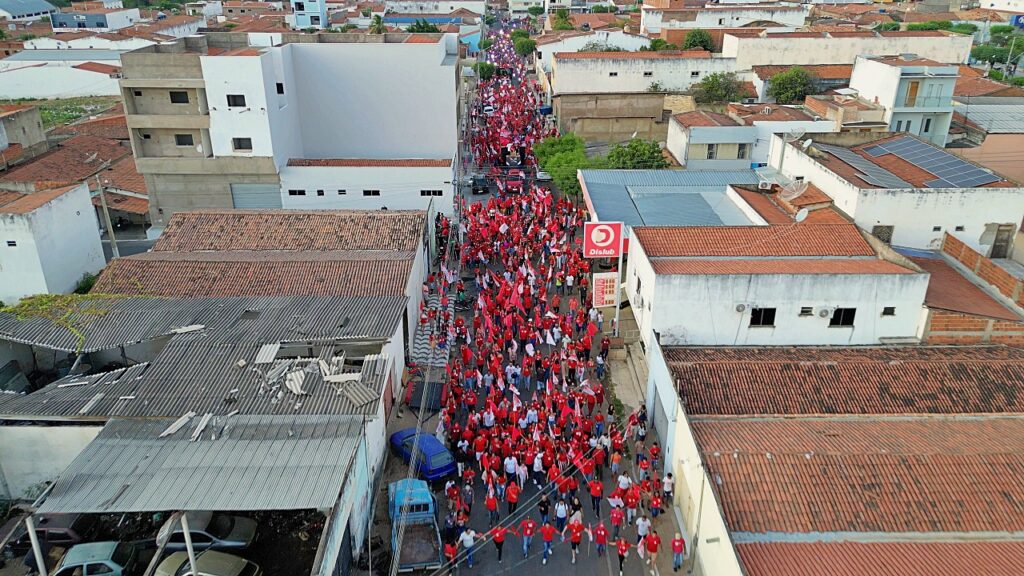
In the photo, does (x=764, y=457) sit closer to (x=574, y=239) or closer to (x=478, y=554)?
(x=478, y=554)

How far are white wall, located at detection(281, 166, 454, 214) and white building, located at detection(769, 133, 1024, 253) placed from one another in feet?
51.7

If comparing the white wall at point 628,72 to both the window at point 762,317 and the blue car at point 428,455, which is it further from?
the blue car at point 428,455

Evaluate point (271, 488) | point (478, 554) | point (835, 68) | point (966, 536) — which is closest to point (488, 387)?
point (478, 554)

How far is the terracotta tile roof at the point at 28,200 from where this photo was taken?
22.9 m

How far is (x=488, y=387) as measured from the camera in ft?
65.2

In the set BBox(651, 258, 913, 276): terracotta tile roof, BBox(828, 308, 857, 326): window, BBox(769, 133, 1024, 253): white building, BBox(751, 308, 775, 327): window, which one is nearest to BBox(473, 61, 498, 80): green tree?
BBox(769, 133, 1024, 253): white building

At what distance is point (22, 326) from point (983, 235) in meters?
29.2

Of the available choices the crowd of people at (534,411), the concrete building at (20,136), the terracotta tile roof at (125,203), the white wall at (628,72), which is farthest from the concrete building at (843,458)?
the concrete building at (20,136)

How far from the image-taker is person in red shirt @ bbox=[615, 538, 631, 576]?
13.5 m

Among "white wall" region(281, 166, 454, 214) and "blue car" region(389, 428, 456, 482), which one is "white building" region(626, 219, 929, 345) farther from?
"white wall" region(281, 166, 454, 214)

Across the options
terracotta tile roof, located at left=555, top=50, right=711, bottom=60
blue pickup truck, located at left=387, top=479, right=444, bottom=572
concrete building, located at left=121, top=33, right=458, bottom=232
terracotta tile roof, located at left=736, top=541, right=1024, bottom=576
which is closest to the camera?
terracotta tile roof, located at left=736, top=541, right=1024, bottom=576

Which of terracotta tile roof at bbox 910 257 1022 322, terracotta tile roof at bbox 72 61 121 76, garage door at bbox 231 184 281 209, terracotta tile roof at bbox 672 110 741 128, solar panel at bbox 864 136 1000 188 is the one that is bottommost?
garage door at bbox 231 184 281 209

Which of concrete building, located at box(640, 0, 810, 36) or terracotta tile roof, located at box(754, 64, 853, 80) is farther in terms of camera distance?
concrete building, located at box(640, 0, 810, 36)

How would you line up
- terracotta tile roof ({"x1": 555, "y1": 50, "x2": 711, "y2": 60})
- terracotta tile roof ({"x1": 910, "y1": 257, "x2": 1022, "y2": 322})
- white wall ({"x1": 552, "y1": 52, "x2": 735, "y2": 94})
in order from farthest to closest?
terracotta tile roof ({"x1": 555, "y1": 50, "x2": 711, "y2": 60}) → white wall ({"x1": 552, "y1": 52, "x2": 735, "y2": 94}) → terracotta tile roof ({"x1": 910, "y1": 257, "x2": 1022, "y2": 322})
